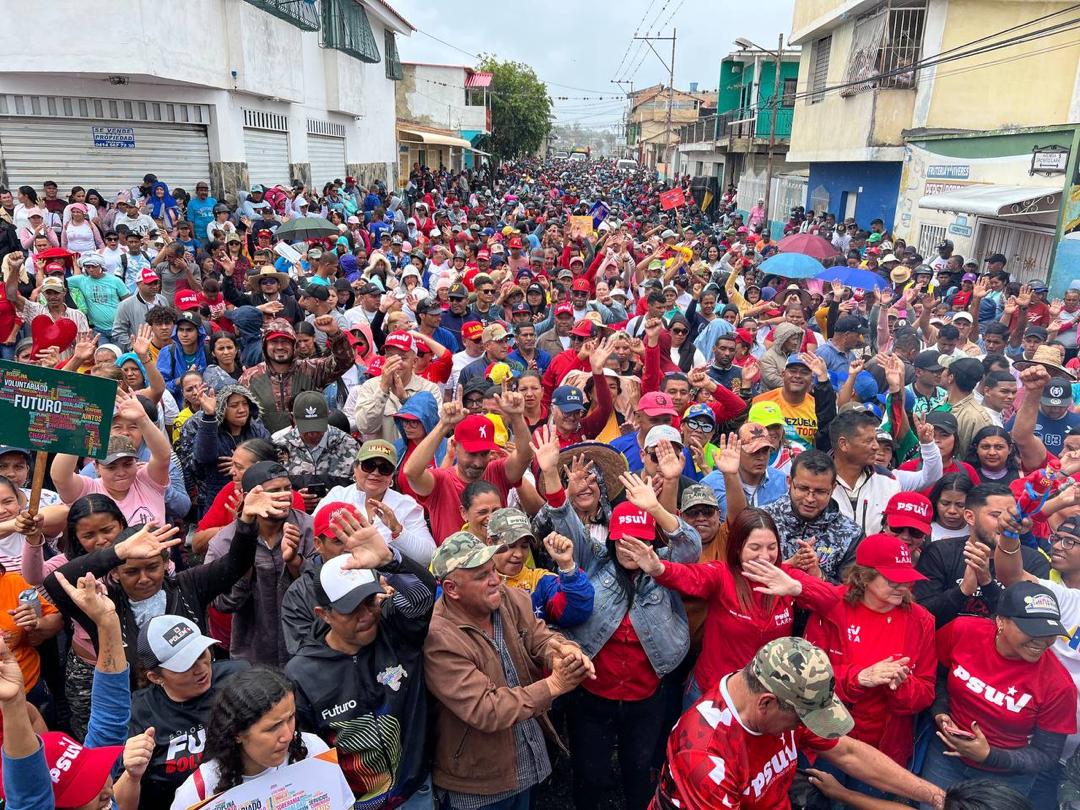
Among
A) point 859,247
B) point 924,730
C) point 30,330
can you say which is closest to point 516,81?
point 859,247

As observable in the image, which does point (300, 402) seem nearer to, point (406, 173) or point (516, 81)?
point (406, 173)

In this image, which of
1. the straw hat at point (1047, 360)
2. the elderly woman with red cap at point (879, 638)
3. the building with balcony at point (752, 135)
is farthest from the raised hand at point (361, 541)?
the building with balcony at point (752, 135)

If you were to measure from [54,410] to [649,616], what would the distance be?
2.73 meters

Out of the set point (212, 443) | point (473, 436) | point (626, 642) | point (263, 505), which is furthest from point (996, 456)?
point (212, 443)

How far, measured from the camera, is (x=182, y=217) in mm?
14031

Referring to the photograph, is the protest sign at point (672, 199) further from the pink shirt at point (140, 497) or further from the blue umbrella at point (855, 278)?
the pink shirt at point (140, 497)

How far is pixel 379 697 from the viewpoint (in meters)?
2.76

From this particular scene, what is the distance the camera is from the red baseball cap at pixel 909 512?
145 inches

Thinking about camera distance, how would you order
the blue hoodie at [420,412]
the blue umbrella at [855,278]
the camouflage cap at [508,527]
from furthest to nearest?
the blue umbrella at [855,278] → the blue hoodie at [420,412] → the camouflage cap at [508,527]

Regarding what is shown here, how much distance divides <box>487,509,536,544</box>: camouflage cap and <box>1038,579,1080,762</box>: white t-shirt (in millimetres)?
2226

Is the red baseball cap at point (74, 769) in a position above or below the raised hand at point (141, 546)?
below

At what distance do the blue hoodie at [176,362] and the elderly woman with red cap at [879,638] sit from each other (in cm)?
522

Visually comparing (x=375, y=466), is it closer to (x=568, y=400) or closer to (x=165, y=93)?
(x=568, y=400)

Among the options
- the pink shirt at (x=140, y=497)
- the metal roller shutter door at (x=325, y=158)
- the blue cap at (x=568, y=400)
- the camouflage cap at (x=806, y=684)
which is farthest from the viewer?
the metal roller shutter door at (x=325, y=158)
